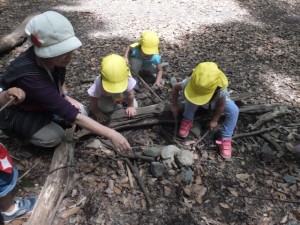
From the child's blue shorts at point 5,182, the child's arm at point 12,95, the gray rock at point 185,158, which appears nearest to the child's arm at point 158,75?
the gray rock at point 185,158

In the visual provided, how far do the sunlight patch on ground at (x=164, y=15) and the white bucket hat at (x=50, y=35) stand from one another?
138 inches

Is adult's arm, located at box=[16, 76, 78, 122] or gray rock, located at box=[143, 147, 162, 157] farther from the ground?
adult's arm, located at box=[16, 76, 78, 122]

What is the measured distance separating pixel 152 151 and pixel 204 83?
2.91 feet

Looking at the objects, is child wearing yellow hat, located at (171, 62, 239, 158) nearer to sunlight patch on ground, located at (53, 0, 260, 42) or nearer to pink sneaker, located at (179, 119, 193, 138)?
pink sneaker, located at (179, 119, 193, 138)

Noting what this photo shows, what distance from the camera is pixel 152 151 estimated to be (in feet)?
10.9

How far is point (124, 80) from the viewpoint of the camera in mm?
3309

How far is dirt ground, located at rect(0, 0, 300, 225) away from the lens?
9.52 feet

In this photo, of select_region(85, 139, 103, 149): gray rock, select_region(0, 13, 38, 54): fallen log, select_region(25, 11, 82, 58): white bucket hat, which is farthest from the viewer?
select_region(0, 13, 38, 54): fallen log

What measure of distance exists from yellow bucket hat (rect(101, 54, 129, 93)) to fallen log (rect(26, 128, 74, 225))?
635 mm

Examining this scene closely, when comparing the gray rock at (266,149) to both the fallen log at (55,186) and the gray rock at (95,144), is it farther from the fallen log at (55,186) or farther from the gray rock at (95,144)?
the fallen log at (55,186)

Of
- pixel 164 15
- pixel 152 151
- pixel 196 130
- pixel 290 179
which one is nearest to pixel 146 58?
pixel 196 130

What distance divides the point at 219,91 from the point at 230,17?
422 cm

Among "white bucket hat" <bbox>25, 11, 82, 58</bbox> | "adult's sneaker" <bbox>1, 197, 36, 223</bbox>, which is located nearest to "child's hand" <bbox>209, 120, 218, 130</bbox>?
"white bucket hat" <bbox>25, 11, 82, 58</bbox>

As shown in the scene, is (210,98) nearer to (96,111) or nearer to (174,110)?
(174,110)
